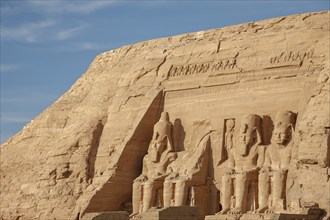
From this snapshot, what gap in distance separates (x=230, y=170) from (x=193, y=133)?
212cm

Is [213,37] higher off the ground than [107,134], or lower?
higher

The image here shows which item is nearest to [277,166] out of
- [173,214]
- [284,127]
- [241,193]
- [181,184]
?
[284,127]

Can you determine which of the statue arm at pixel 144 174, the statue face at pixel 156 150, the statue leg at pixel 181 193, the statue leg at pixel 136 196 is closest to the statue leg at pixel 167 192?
the statue leg at pixel 181 193

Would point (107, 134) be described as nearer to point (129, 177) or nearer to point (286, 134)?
point (129, 177)

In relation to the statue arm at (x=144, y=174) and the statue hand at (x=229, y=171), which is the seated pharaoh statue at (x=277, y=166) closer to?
the statue hand at (x=229, y=171)

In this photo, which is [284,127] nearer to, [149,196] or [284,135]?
[284,135]

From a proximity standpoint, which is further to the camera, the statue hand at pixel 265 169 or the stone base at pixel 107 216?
the statue hand at pixel 265 169

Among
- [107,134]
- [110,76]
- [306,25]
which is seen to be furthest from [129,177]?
[306,25]

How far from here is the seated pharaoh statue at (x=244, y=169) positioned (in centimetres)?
2447

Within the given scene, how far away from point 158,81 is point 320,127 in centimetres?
715

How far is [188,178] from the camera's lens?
25.7 m

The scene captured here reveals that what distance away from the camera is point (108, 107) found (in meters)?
29.7

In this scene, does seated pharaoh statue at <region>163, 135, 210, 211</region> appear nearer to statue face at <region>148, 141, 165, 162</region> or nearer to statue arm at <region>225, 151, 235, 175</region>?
statue face at <region>148, 141, 165, 162</region>

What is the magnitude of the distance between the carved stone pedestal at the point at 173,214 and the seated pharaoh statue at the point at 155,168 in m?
5.64
